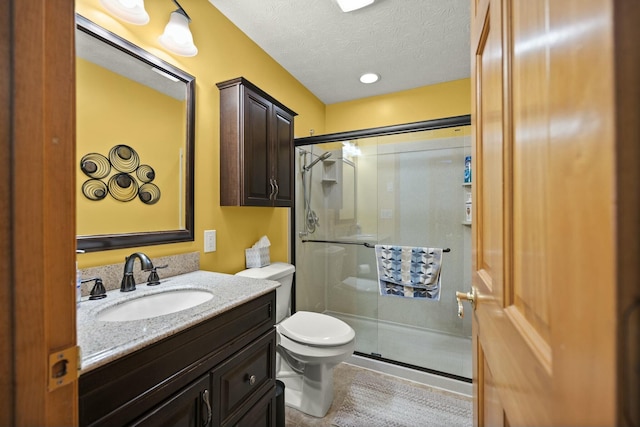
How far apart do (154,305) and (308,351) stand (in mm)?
862

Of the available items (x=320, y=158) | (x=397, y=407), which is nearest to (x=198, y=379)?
(x=397, y=407)

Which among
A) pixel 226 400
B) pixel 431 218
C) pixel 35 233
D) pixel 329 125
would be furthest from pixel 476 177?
pixel 329 125

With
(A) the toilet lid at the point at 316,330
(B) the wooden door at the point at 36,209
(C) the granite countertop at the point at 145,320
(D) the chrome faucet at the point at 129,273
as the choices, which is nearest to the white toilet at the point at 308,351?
(A) the toilet lid at the point at 316,330

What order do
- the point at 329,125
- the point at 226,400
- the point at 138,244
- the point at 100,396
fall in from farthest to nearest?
1. the point at 329,125
2. the point at 138,244
3. the point at 226,400
4. the point at 100,396

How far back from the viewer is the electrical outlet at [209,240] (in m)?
1.56

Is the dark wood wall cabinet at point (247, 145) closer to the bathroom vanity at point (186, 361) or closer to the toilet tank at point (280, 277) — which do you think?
the toilet tank at point (280, 277)

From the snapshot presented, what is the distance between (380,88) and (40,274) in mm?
2837

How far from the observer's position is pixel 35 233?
1.14 feet

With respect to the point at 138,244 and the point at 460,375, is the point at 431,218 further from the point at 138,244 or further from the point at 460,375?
the point at 138,244

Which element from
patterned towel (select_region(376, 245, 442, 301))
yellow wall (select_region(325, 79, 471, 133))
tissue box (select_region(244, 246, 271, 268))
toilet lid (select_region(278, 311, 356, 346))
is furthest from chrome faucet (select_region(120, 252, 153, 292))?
yellow wall (select_region(325, 79, 471, 133))

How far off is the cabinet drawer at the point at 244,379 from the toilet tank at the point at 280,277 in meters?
0.54

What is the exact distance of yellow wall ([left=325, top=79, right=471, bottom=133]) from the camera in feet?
8.13

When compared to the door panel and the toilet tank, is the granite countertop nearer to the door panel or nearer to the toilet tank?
the toilet tank

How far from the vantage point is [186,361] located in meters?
0.83
